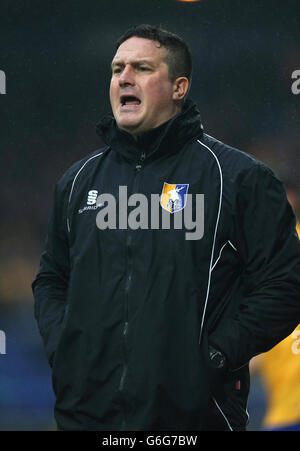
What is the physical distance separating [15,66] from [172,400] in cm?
265

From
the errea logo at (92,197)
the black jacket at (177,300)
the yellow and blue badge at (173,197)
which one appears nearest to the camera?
the black jacket at (177,300)

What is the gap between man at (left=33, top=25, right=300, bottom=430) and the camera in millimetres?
1728

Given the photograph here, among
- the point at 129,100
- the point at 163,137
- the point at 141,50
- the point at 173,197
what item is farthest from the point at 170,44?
the point at 173,197

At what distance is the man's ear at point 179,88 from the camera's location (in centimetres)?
206

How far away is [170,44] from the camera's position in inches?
80.9

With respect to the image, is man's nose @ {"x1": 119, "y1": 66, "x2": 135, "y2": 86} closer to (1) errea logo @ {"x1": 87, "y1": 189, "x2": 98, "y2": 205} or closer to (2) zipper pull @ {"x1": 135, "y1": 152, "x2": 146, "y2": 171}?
(2) zipper pull @ {"x1": 135, "y1": 152, "x2": 146, "y2": 171}

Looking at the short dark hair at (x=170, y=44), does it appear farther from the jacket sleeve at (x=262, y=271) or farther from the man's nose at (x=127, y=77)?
the jacket sleeve at (x=262, y=271)

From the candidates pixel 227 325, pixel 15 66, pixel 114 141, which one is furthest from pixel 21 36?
pixel 227 325

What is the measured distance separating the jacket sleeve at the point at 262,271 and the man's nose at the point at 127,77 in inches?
17.8

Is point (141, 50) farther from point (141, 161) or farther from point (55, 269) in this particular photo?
point (55, 269)

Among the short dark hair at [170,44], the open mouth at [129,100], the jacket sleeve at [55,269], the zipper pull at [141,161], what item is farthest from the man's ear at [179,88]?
the jacket sleeve at [55,269]

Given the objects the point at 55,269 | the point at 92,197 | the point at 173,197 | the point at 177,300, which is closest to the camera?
the point at 177,300

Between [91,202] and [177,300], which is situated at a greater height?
[91,202]

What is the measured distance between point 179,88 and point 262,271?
640mm
